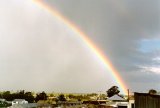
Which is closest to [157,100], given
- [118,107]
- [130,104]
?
[130,104]

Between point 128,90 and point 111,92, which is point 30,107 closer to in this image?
point 128,90

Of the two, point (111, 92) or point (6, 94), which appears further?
point (6, 94)

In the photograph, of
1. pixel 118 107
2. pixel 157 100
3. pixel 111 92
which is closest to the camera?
pixel 157 100

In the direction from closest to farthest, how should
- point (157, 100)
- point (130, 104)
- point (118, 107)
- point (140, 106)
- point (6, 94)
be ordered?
point (157, 100)
point (140, 106)
point (130, 104)
point (118, 107)
point (6, 94)

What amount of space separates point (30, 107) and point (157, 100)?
213ft

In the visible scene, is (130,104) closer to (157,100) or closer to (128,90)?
(128,90)

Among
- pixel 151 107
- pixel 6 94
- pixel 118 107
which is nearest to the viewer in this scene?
pixel 151 107

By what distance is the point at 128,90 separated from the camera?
8506cm

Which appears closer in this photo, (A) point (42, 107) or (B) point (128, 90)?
(B) point (128, 90)

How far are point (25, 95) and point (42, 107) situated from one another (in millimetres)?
81053

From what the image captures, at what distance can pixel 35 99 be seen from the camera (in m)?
180

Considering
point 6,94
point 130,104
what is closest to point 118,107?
point 130,104

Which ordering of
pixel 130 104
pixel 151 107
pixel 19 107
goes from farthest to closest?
1. pixel 19 107
2. pixel 130 104
3. pixel 151 107

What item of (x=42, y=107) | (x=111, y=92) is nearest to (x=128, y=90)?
(x=42, y=107)
